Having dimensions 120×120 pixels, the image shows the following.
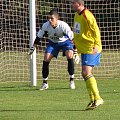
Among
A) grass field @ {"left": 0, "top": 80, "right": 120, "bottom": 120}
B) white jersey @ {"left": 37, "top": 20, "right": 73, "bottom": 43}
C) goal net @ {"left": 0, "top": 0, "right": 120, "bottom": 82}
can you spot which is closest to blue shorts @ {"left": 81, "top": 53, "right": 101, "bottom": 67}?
grass field @ {"left": 0, "top": 80, "right": 120, "bottom": 120}

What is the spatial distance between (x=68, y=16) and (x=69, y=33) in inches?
260

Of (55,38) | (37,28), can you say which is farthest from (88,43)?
(37,28)

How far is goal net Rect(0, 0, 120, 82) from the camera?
17.2m

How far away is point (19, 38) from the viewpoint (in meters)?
18.2

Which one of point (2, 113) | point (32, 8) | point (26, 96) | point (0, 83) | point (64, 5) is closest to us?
point (2, 113)

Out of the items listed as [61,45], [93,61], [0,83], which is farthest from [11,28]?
[93,61]

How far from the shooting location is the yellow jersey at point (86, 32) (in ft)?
31.7

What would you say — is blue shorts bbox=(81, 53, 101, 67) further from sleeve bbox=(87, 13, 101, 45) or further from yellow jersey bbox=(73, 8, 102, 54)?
sleeve bbox=(87, 13, 101, 45)

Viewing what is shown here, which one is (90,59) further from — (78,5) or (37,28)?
(37,28)

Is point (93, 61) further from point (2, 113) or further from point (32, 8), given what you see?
point (32, 8)

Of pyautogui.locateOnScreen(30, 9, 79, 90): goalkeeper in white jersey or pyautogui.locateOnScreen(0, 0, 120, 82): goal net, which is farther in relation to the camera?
pyautogui.locateOnScreen(0, 0, 120, 82): goal net

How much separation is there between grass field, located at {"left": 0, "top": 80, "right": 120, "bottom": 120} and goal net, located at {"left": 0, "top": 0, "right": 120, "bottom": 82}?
2.70m

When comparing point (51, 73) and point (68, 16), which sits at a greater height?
point (68, 16)

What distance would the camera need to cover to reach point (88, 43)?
385 inches
